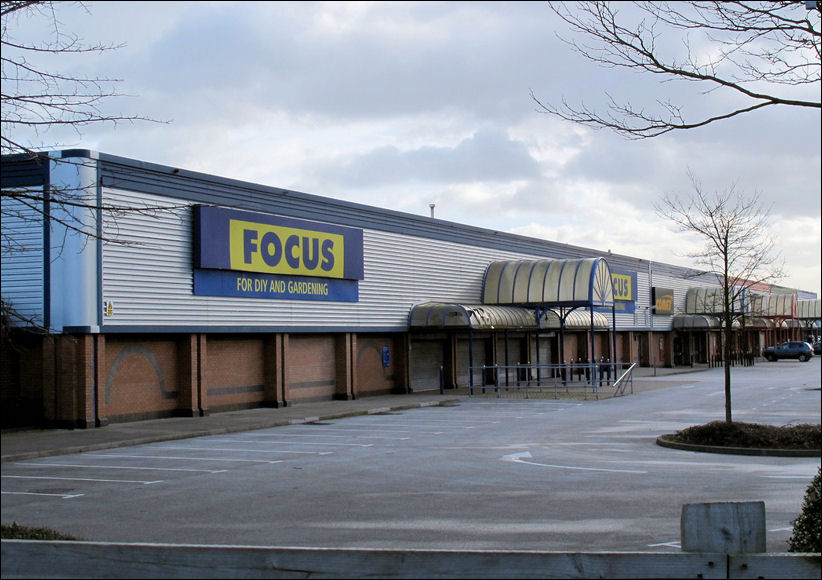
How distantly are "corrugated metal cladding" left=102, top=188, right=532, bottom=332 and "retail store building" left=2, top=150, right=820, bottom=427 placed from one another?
2.2 inches

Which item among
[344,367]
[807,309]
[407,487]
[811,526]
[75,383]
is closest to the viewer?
[811,526]

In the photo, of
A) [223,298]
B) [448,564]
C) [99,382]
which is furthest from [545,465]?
[223,298]

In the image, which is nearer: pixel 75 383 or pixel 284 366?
pixel 75 383

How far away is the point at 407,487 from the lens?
510 inches

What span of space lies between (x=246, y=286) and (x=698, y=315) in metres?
45.3

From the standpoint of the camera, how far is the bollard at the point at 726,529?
430 cm

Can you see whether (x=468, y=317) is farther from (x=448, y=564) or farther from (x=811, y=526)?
(x=448, y=564)

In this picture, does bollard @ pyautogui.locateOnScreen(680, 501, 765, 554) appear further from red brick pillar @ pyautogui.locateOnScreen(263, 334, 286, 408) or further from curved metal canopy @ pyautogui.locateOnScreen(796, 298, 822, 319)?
curved metal canopy @ pyautogui.locateOnScreen(796, 298, 822, 319)

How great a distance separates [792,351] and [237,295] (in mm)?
55239

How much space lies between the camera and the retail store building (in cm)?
2255

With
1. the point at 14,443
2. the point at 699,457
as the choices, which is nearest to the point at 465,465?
the point at 699,457

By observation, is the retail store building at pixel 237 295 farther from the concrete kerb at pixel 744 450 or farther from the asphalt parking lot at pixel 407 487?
the concrete kerb at pixel 744 450

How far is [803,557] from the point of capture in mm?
4293

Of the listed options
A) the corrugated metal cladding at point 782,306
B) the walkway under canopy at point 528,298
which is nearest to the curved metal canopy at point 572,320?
the walkway under canopy at point 528,298
